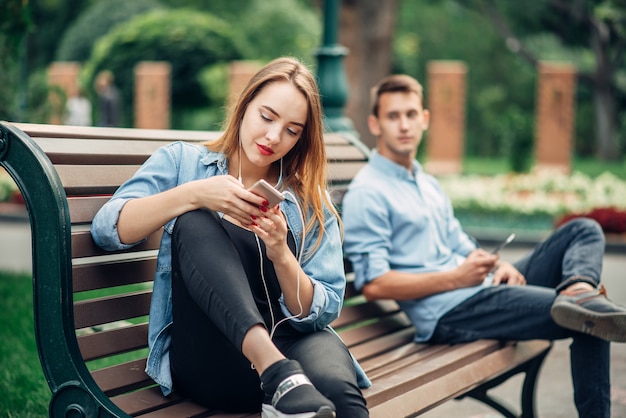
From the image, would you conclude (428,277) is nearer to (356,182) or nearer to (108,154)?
(356,182)

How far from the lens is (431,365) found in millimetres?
3252

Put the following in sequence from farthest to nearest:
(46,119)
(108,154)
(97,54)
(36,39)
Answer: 1. (36,39)
2. (97,54)
3. (46,119)
4. (108,154)

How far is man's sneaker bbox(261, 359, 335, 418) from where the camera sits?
2.21 meters

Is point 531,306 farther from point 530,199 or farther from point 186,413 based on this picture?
point 530,199

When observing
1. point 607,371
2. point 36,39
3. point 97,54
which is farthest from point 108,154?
point 36,39

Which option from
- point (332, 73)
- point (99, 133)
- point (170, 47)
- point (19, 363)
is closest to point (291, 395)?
point (99, 133)

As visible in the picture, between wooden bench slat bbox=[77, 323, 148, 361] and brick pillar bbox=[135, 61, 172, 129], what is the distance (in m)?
17.9

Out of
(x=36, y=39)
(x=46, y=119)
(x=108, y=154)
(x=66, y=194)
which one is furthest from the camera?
(x=36, y=39)

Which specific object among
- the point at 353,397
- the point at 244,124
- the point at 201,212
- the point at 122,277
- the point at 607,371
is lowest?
the point at 607,371

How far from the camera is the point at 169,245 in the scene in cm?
278

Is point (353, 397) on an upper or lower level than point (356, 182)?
lower

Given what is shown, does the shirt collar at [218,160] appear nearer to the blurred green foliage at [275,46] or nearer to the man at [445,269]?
the man at [445,269]

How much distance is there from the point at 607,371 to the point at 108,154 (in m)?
1.92

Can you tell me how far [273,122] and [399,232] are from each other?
1222 millimetres
